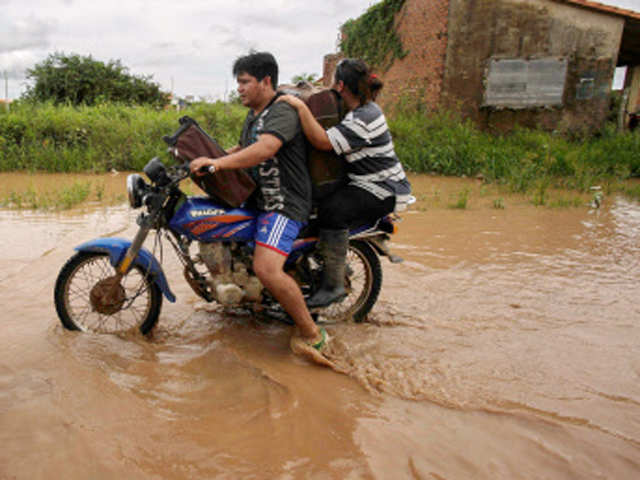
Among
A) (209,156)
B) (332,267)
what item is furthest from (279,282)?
(209,156)

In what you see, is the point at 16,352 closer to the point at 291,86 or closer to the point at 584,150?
the point at 291,86

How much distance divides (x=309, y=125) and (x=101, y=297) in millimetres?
1819

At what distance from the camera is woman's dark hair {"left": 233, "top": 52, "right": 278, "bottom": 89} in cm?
284

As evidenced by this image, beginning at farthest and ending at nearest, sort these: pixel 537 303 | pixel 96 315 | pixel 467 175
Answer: pixel 467 175 → pixel 537 303 → pixel 96 315

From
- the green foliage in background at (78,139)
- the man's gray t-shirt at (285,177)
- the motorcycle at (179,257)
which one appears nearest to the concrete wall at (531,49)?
the green foliage in background at (78,139)

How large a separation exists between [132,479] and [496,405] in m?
1.86

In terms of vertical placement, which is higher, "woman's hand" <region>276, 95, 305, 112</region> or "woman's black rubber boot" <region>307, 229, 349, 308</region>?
"woman's hand" <region>276, 95, 305, 112</region>

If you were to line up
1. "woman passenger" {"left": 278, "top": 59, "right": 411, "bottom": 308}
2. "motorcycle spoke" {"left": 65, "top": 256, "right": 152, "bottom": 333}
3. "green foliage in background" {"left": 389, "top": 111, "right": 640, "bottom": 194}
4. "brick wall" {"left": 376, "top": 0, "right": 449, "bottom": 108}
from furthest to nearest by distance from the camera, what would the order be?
"brick wall" {"left": 376, "top": 0, "right": 449, "bottom": 108}
"green foliage in background" {"left": 389, "top": 111, "right": 640, "bottom": 194}
"motorcycle spoke" {"left": 65, "top": 256, "right": 152, "bottom": 333}
"woman passenger" {"left": 278, "top": 59, "right": 411, "bottom": 308}

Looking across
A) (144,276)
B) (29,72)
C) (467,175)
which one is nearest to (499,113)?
(467,175)

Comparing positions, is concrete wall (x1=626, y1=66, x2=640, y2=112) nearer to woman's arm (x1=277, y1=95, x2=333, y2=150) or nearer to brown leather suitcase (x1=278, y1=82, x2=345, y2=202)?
brown leather suitcase (x1=278, y1=82, x2=345, y2=202)

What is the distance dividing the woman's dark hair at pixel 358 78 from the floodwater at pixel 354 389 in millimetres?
1740

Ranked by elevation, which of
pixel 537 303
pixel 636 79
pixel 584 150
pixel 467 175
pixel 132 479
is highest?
pixel 636 79

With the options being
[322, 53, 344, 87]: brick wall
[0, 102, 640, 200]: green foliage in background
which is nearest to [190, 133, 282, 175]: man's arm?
[0, 102, 640, 200]: green foliage in background

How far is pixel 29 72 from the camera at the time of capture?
21.8m
